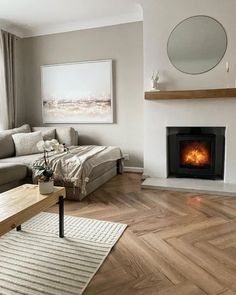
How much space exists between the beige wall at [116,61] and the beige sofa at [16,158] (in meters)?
0.50

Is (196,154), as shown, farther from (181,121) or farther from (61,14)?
(61,14)

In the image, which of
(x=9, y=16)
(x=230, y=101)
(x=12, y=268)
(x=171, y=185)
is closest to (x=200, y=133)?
(x=230, y=101)

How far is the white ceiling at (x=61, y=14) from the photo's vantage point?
3820mm

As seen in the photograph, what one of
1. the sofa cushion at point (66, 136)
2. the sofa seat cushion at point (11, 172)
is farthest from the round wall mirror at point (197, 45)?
the sofa seat cushion at point (11, 172)

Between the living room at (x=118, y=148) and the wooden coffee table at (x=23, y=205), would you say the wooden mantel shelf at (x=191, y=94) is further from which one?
the wooden coffee table at (x=23, y=205)

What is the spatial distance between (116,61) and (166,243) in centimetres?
329

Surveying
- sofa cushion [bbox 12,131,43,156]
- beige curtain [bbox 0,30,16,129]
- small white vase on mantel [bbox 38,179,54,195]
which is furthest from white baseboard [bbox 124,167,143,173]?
small white vase on mantel [bbox 38,179,54,195]

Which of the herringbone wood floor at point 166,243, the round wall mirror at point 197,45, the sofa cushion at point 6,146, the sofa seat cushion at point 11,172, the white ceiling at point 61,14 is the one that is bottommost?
the herringbone wood floor at point 166,243

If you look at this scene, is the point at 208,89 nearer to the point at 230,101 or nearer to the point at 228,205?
the point at 230,101

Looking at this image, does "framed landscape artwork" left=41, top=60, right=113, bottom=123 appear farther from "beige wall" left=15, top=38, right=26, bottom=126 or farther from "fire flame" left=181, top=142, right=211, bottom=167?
"fire flame" left=181, top=142, right=211, bottom=167

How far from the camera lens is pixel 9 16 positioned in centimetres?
426

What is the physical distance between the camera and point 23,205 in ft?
6.42

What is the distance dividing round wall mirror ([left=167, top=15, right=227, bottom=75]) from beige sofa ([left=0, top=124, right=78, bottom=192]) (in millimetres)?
2109

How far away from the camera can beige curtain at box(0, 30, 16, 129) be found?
454 centimetres
